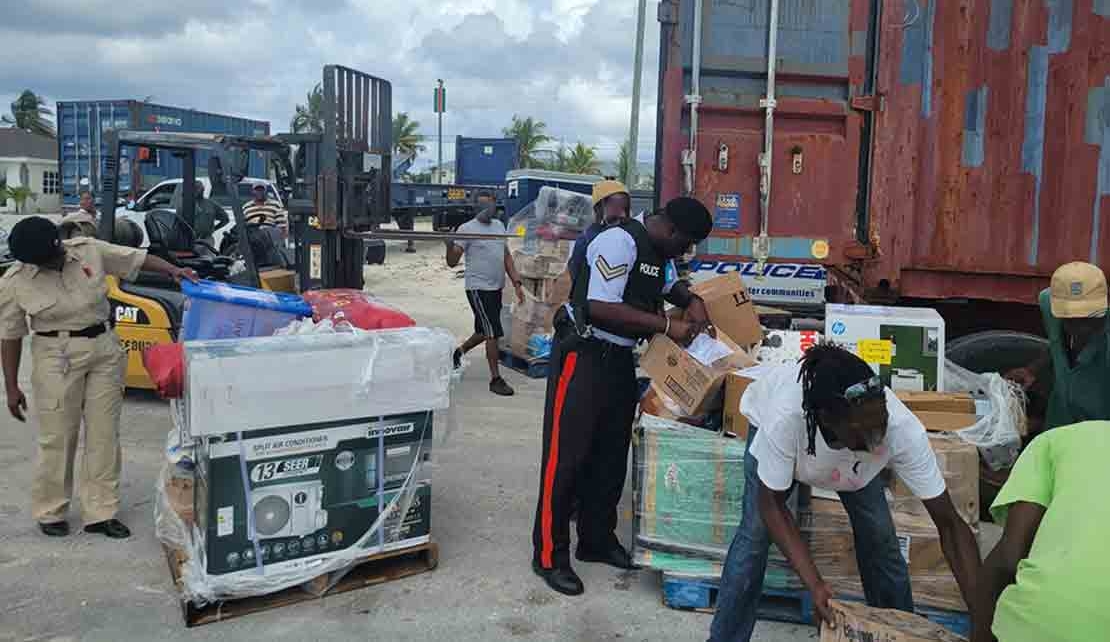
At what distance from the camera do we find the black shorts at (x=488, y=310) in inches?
321

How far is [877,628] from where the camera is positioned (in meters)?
2.70

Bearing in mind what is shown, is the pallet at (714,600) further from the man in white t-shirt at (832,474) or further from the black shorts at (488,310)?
the black shorts at (488,310)

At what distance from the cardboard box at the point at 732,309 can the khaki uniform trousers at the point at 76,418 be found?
2993 millimetres

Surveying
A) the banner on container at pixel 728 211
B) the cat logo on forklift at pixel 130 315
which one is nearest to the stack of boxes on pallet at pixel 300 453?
the banner on container at pixel 728 211

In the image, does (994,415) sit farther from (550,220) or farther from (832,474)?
(550,220)

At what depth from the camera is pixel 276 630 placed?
378 cm

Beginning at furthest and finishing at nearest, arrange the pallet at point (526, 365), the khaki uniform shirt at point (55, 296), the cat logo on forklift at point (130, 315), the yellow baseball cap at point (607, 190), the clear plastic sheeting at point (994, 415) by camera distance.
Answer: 1. the pallet at point (526, 365)
2. the cat logo on forklift at point (130, 315)
3. the yellow baseball cap at point (607, 190)
4. the khaki uniform shirt at point (55, 296)
5. the clear plastic sheeting at point (994, 415)

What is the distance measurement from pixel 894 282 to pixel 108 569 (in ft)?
14.6

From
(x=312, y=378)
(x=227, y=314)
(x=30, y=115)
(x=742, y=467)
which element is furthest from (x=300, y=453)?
(x=30, y=115)

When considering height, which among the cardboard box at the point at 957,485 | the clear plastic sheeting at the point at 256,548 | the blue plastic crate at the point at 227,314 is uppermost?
the blue plastic crate at the point at 227,314

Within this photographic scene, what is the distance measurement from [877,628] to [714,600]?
1.41 metres

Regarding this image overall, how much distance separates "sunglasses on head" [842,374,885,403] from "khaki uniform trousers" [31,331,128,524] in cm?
364

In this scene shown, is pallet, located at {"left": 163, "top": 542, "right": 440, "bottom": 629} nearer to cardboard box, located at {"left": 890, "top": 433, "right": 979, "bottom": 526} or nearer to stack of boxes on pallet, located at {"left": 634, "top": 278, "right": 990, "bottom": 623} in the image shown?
stack of boxes on pallet, located at {"left": 634, "top": 278, "right": 990, "bottom": 623}

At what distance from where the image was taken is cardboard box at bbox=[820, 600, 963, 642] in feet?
8.77
